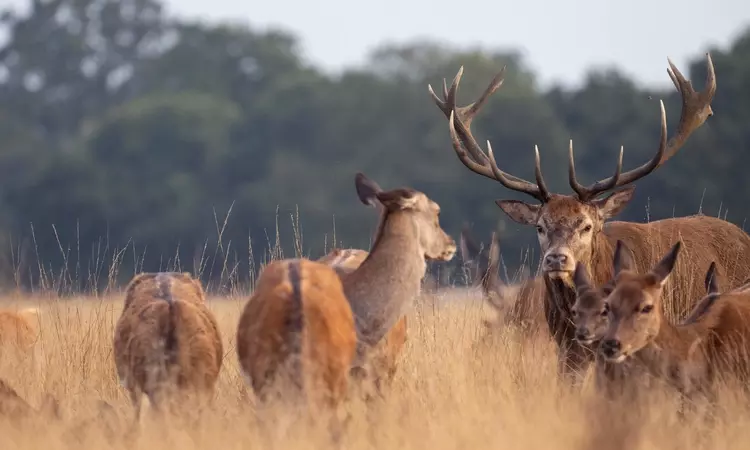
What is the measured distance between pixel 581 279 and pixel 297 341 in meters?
1.87

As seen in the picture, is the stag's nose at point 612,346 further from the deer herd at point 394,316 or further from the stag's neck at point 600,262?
the stag's neck at point 600,262

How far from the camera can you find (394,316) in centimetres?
751

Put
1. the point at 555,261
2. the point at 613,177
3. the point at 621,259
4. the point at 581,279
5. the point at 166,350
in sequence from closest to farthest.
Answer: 1. the point at 166,350
2. the point at 581,279
3. the point at 621,259
4. the point at 555,261
5. the point at 613,177

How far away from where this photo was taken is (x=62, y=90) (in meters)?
46.4

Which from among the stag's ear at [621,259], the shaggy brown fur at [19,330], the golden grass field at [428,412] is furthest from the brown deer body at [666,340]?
the shaggy brown fur at [19,330]

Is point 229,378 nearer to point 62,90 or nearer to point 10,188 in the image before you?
point 10,188

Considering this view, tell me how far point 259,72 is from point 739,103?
1741 centimetres

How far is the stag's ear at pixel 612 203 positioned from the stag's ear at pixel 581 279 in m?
0.86

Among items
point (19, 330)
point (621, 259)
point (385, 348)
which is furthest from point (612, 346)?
point (19, 330)

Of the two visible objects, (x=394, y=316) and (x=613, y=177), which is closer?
(x=394, y=316)

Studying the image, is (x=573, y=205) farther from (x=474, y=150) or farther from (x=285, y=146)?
(x=285, y=146)

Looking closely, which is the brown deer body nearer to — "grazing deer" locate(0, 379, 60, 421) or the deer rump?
the deer rump

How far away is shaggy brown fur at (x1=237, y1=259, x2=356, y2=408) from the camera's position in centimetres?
659

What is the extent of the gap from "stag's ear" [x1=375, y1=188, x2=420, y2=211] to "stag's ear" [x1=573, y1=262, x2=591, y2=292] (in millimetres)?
943
